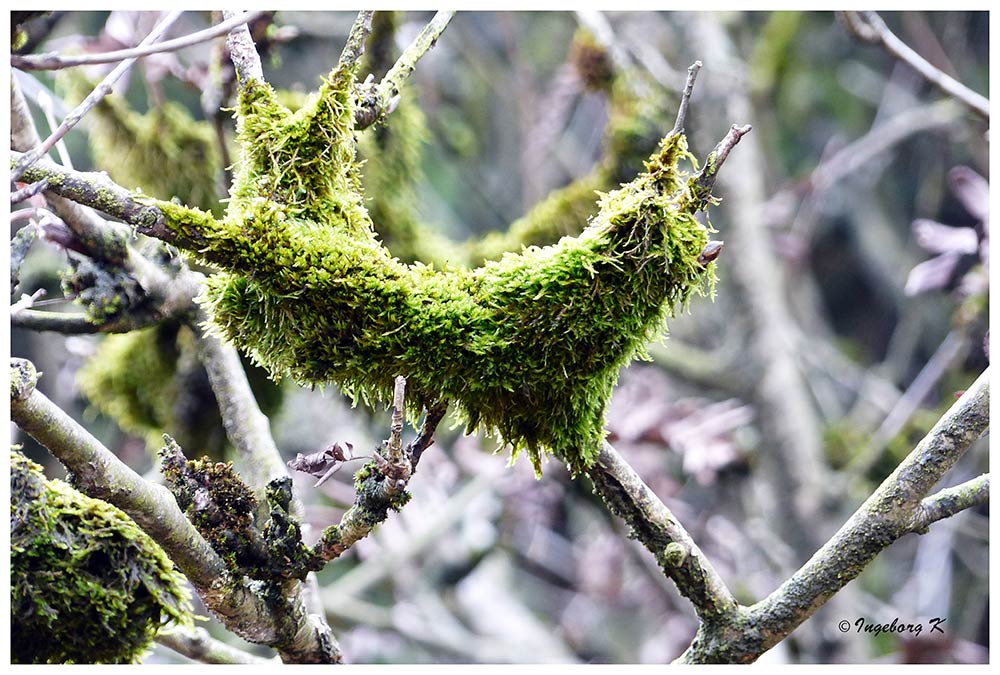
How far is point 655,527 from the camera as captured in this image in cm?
122

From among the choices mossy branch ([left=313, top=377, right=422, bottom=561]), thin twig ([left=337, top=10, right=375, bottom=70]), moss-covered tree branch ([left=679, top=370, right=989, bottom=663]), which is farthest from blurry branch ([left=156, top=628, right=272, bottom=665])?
thin twig ([left=337, top=10, right=375, bottom=70])

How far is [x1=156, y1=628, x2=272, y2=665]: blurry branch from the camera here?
1340 mm

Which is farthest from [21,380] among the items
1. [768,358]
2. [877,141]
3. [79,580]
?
[877,141]

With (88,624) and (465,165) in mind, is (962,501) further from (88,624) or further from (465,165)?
(465,165)

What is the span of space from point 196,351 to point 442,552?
1921 mm

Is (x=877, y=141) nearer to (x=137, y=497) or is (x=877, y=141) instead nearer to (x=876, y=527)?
(x=876, y=527)

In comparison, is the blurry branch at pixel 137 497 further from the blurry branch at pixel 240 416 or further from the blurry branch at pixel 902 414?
the blurry branch at pixel 902 414

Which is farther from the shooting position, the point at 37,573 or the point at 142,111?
the point at 142,111

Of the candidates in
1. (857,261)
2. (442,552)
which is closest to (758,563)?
(442,552)

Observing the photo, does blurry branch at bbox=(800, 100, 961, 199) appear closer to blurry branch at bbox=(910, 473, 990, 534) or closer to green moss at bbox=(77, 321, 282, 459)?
blurry branch at bbox=(910, 473, 990, 534)

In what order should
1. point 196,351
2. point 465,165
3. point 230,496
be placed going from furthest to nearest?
point 465,165
point 196,351
point 230,496

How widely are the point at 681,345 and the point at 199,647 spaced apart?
2413mm

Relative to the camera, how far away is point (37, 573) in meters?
1.13

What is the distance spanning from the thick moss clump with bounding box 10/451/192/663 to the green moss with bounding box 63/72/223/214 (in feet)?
3.48
